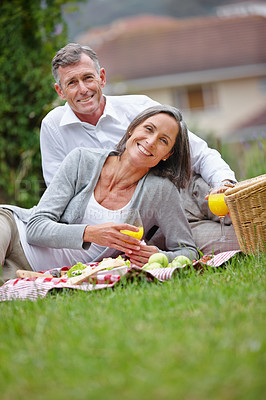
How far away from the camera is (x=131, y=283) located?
368cm

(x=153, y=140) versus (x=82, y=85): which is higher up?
(x=82, y=85)

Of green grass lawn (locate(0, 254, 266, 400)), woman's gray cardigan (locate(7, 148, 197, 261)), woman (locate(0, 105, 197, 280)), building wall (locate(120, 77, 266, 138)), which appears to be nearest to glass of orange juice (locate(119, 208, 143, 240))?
woman (locate(0, 105, 197, 280))

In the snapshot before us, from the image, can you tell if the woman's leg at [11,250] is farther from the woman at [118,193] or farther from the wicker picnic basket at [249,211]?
the wicker picnic basket at [249,211]

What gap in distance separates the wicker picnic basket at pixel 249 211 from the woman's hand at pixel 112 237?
26.2 inches

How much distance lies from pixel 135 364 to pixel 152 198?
2.47 meters

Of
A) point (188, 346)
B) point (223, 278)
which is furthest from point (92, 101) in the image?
point (188, 346)

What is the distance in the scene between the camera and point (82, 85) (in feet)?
16.6

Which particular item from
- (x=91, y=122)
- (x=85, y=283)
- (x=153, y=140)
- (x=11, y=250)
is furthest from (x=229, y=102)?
(x=85, y=283)

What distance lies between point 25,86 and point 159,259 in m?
4.56

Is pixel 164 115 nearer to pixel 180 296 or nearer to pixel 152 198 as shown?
pixel 152 198

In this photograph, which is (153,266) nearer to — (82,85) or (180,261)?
(180,261)

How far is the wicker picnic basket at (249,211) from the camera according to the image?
13.1 ft

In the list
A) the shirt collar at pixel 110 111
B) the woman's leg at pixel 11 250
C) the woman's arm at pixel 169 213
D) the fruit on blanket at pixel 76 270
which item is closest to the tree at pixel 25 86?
the shirt collar at pixel 110 111

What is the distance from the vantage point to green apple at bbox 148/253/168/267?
4.13 metres
